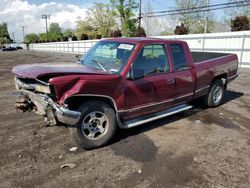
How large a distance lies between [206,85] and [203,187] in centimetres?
356

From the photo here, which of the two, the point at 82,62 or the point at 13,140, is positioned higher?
the point at 82,62

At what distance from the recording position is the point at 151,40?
16.1 ft

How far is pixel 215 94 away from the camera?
266 inches

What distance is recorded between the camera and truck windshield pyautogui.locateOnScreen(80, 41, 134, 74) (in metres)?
4.47

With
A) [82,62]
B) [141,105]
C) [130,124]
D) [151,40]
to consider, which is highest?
[151,40]

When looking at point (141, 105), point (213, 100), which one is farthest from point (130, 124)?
point (213, 100)

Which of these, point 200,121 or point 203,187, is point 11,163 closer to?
point 203,187

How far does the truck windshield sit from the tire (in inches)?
29.3

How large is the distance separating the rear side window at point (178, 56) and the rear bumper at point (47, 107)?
8.43 ft

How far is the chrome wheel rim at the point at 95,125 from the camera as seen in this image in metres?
4.10

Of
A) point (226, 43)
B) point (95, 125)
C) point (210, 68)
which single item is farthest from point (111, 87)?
point (226, 43)

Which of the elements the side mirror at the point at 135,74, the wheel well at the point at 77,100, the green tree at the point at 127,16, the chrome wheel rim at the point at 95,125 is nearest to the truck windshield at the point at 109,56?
the side mirror at the point at 135,74

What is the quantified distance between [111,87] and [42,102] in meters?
1.18

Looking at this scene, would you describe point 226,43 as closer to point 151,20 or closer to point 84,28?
point 151,20
